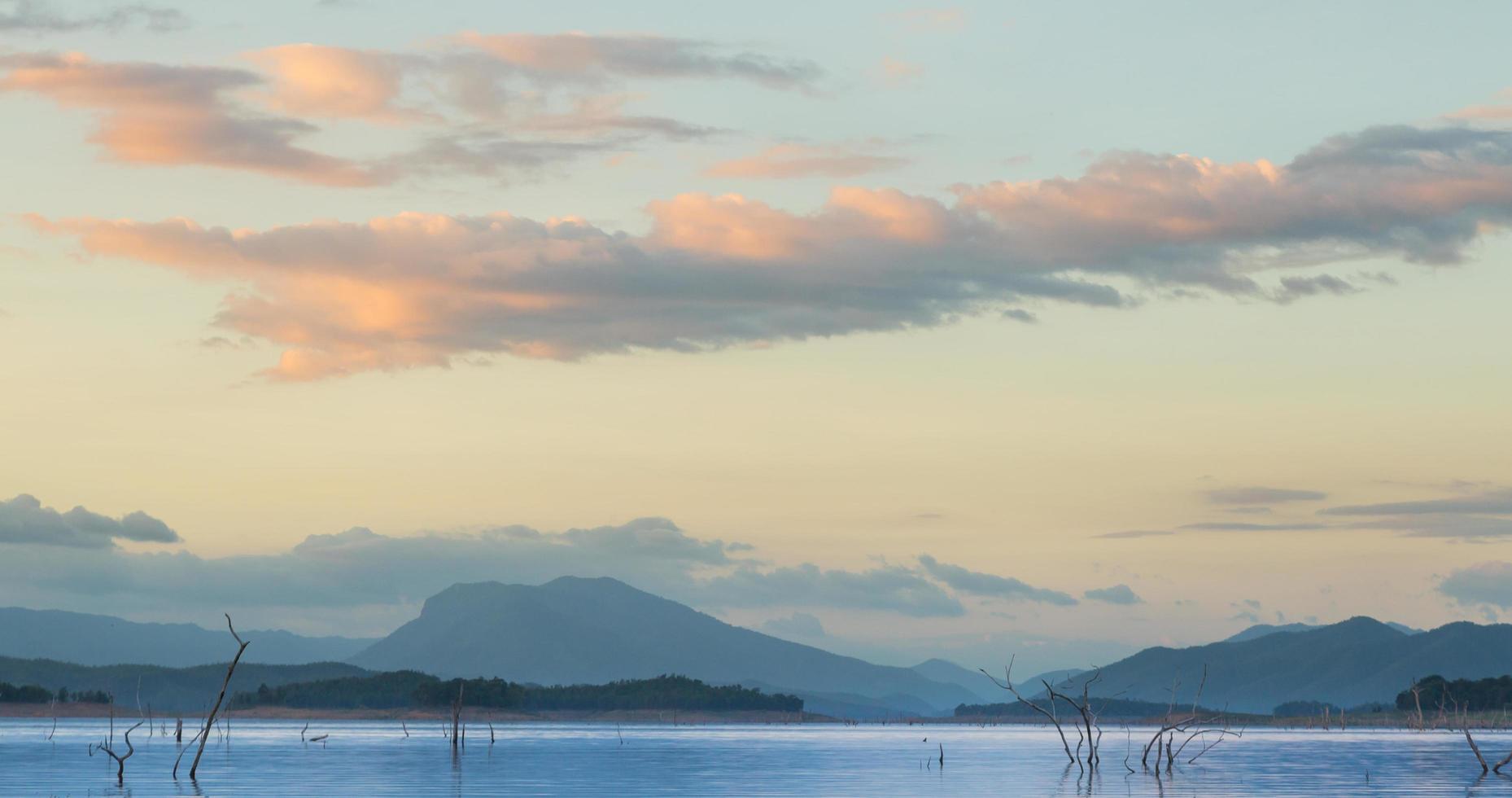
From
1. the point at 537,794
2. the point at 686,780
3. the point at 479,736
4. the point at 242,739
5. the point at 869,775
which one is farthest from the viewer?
the point at 479,736

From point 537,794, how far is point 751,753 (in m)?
58.0

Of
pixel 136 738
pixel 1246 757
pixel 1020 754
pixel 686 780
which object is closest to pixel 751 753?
pixel 1020 754

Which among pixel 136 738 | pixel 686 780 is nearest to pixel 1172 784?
pixel 686 780

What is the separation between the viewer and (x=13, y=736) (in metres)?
168

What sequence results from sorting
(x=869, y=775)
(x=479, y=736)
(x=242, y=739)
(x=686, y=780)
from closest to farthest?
(x=686, y=780), (x=869, y=775), (x=242, y=739), (x=479, y=736)

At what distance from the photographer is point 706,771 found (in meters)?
99.4

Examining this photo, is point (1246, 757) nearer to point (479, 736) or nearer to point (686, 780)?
point (686, 780)

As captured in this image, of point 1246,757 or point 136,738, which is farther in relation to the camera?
point 136,738

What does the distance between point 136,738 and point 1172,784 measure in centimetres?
11952

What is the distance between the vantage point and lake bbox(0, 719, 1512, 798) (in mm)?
81875

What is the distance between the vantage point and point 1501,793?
→ 80.8 m

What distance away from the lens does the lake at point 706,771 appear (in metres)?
81.9

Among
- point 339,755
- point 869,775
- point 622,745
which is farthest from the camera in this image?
point 622,745

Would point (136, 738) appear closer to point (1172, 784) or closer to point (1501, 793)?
point (1172, 784)
